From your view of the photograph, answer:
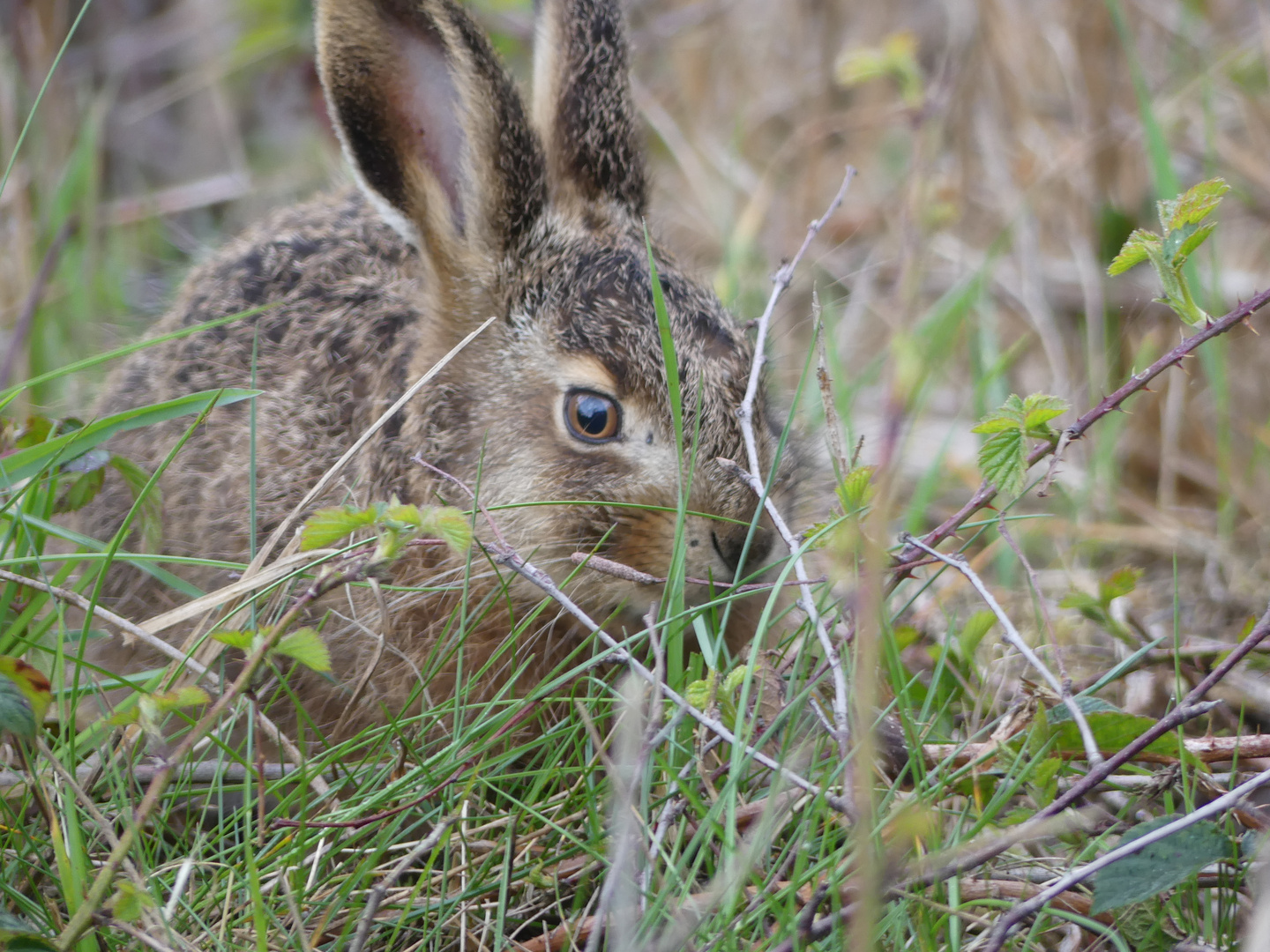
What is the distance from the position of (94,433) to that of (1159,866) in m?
2.11

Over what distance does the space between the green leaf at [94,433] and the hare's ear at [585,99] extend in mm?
1182

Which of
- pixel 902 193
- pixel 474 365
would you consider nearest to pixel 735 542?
pixel 474 365

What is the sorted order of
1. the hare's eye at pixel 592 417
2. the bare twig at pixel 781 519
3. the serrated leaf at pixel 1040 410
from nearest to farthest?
the bare twig at pixel 781 519
the serrated leaf at pixel 1040 410
the hare's eye at pixel 592 417

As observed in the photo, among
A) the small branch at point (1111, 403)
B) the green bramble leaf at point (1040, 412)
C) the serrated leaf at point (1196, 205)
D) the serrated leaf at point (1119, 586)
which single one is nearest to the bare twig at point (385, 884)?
the small branch at point (1111, 403)

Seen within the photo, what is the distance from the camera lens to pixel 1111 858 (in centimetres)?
187

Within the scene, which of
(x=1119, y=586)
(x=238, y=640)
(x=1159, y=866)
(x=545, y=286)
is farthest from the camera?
(x=545, y=286)

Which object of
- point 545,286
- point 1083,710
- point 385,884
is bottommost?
point 385,884

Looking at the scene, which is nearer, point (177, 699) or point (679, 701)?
point (177, 699)

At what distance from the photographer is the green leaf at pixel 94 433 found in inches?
101

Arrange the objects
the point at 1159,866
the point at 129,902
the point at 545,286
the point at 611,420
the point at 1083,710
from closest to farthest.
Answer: the point at 129,902 → the point at 1159,866 → the point at 1083,710 → the point at 611,420 → the point at 545,286

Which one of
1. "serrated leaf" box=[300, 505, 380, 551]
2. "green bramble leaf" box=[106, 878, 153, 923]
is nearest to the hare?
"serrated leaf" box=[300, 505, 380, 551]

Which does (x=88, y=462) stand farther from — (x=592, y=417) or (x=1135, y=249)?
(x=1135, y=249)

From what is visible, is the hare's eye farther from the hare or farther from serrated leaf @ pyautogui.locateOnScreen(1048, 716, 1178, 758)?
serrated leaf @ pyautogui.locateOnScreen(1048, 716, 1178, 758)

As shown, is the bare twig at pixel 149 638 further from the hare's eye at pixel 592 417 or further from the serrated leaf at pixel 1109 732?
the serrated leaf at pixel 1109 732
